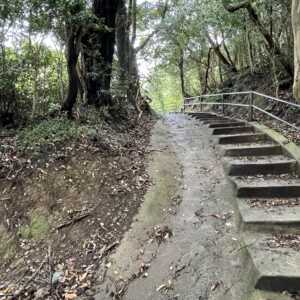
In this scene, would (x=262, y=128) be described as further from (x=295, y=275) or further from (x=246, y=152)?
(x=295, y=275)

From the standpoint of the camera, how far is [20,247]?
3.74 metres

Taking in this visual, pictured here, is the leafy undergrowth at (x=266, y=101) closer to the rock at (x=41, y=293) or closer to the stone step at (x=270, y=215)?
the stone step at (x=270, y=215)

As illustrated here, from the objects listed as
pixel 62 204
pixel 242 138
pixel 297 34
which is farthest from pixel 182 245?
pixel 242 138

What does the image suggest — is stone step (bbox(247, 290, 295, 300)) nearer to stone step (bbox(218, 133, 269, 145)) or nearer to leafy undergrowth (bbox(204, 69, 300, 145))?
leafy undergrowth (bbox(204, 69, 300, 145))

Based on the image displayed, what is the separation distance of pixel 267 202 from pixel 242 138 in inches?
85.9

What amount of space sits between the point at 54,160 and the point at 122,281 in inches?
86.0

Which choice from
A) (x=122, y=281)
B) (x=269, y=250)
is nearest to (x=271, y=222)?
(x=269, y=250)

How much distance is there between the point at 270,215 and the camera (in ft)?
11.5

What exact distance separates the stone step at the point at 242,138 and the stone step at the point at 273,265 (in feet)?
9.30

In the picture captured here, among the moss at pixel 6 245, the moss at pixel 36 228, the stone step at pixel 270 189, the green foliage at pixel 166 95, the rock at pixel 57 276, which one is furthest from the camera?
the green foliage at pixel 166 95

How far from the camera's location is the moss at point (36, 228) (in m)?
3.82

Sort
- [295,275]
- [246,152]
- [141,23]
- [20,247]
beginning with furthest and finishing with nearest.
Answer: [141,23] < [246,152] < [20,247] < [295,275]

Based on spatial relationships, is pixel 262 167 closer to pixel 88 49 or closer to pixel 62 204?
pixel 62 204

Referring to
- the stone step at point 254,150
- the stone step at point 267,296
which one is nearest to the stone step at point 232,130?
the stone step at point 254,150
